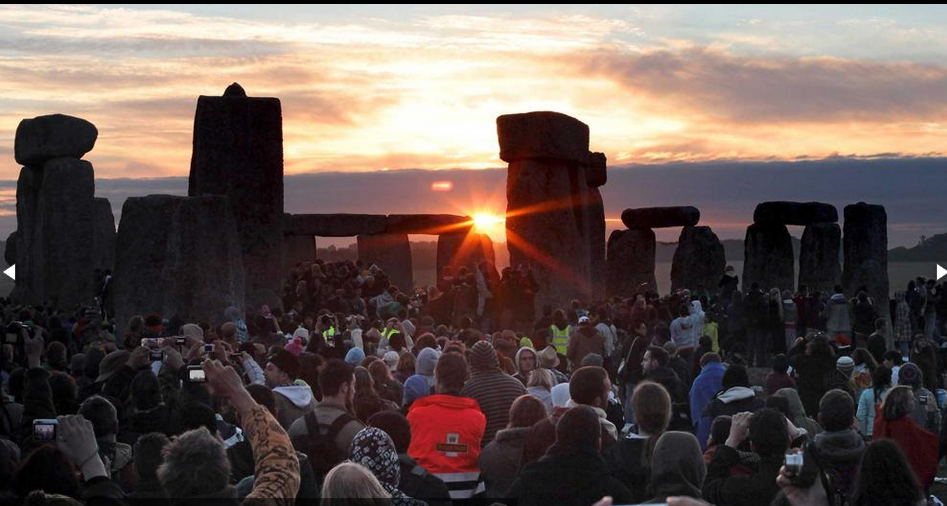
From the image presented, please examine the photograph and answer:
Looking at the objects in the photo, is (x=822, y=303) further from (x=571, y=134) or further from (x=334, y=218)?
(x=334, y=218)

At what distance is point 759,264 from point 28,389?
80.8 feet

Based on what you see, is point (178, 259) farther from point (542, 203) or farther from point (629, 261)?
point (629, 261)

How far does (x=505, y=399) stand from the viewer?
8.05 metres

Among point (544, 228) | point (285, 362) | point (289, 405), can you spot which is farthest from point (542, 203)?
point (289, 405)

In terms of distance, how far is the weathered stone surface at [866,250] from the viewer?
92.2 feet

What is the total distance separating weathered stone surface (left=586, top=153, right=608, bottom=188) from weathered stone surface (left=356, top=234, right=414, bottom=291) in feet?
28.0

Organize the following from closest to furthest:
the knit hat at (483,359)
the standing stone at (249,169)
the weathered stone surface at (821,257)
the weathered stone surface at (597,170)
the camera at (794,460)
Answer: the camera at (794,460) → the knit hat at (483,359) → the standing stone at (249,169) → the weathered stone surface at (821,257) → the weathered stone surface at (597,170)

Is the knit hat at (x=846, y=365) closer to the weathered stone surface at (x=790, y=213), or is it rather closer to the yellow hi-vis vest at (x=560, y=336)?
the yellow hi-vis vest at (x=560, y=336)

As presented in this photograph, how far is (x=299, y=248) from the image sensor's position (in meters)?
36.4

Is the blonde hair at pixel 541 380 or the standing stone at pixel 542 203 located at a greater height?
the standing stone at pixel 542 203

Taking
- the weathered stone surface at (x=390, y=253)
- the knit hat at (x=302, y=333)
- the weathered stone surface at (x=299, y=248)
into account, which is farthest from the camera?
the weathered stone surface at (x=390, y=253)

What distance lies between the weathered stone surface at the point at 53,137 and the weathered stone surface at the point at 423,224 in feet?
40.4

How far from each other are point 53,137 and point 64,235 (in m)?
1.98

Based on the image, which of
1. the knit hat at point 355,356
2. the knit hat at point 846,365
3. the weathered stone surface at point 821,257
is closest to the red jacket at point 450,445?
the knit hat at point 355,356
